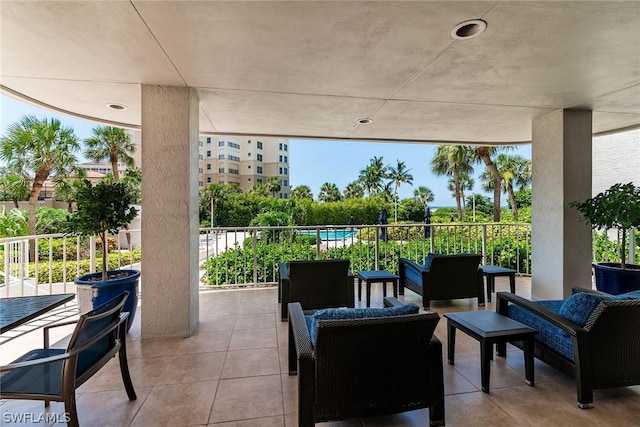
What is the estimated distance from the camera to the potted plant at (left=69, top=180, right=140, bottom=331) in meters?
3.08

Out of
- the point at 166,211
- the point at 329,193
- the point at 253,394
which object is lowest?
the point at 253,394

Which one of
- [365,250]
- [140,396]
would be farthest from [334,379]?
[365,250]

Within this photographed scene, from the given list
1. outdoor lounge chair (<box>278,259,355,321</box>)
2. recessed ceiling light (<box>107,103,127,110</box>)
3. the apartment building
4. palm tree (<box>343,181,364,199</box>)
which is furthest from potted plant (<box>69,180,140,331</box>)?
palm tree (<box>343,181,364,199</box>)

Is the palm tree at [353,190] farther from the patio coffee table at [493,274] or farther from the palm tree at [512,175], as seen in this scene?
the patio coffee table at [493,274]

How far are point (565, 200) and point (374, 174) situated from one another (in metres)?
32.6

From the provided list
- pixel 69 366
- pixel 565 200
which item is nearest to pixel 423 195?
pixel 565 200

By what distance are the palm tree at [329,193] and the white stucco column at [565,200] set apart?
116 feet

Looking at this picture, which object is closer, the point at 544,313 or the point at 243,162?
the point at 544,313

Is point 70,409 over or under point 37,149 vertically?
under

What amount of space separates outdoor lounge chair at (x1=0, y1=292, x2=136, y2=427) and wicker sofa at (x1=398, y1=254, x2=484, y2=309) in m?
3.34

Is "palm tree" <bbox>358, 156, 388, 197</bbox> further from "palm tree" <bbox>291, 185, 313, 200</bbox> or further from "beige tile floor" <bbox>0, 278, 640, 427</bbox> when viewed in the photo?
"beige tile floor" <bbox>0, 278, 640, 427</bbox>

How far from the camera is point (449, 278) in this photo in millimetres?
3992

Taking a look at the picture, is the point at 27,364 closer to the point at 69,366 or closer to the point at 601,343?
the point at 69,366

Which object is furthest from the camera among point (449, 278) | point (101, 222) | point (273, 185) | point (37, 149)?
point (273, 185)
